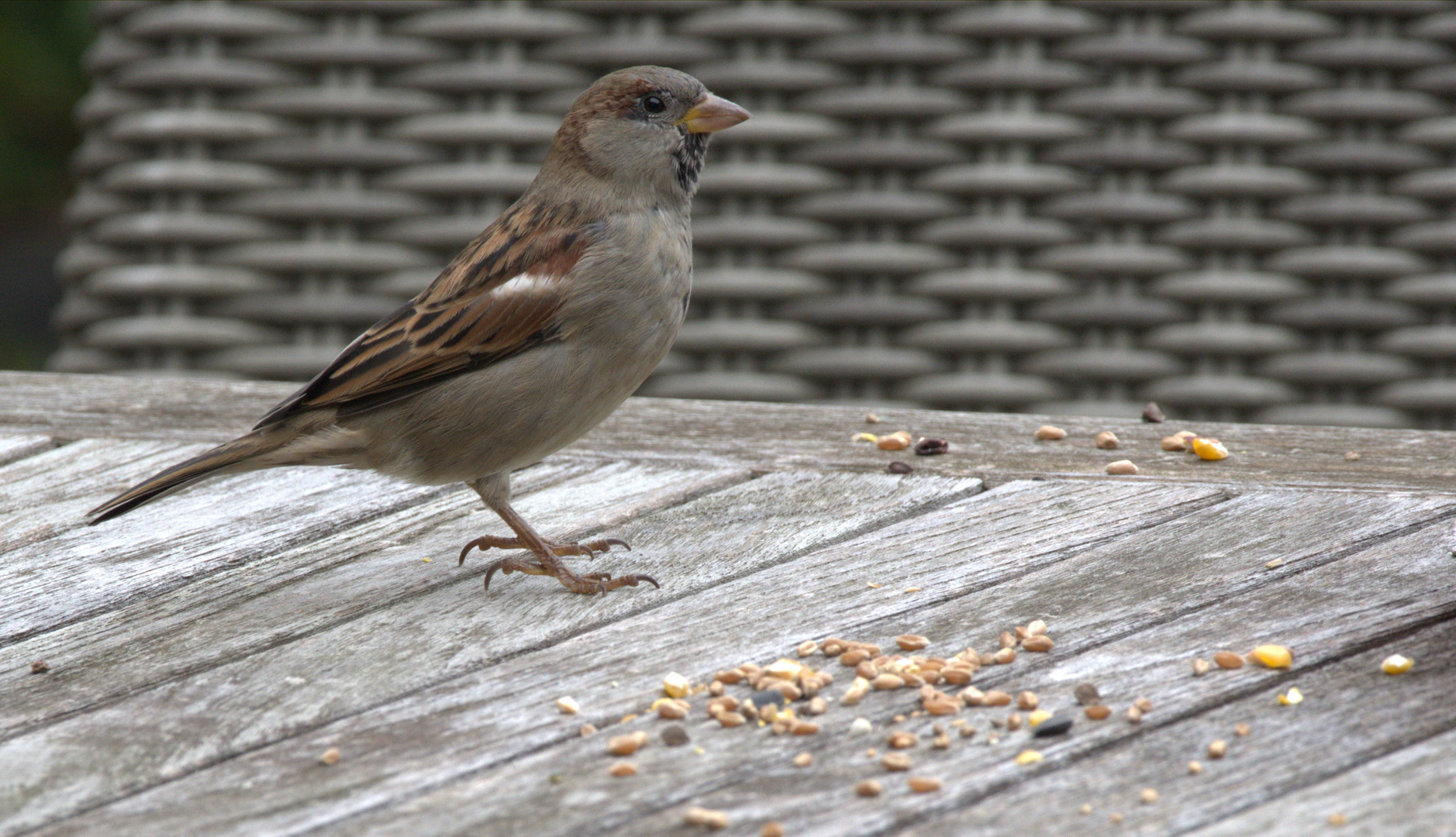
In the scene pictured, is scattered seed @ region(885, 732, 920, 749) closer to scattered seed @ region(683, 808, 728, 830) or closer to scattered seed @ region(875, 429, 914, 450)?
scattered seed @ region(683, 808, 728, 830)

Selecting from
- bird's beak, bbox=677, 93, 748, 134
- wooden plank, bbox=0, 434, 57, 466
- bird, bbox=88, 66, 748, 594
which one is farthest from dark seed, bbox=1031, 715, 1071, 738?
wooden plank, bbox=0, 434, 57, 466

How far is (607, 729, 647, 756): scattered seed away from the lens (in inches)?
50.6

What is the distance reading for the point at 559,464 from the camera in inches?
89.4

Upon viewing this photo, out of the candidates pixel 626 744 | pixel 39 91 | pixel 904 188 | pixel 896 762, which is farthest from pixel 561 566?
pixel 39 91

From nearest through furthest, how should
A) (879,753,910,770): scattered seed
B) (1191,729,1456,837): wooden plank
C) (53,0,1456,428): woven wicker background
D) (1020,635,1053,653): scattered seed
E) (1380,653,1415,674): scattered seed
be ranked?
(1191,729,1456,837): wooden plank
(879,753,910,770): scattered seed
(1380,653,1415,674): scattered seed
(1020,635,1053,653): scattered seed
(53,0,1456,428): woven wicker background

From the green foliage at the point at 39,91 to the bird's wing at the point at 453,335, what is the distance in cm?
501

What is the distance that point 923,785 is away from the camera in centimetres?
121

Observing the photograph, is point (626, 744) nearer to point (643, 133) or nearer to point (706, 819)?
point (706, 819)

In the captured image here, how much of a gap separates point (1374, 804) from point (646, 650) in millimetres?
668

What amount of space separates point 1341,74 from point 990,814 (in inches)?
96.9

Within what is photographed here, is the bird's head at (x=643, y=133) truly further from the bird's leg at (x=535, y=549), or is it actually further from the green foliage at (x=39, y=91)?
the green foliage at (x=39, y=91)

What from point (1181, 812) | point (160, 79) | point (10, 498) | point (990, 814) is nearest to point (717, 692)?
point (990, 814)

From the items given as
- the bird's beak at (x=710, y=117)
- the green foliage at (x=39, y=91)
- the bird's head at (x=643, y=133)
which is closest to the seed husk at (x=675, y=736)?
the bird's head at (x=643, y=133)

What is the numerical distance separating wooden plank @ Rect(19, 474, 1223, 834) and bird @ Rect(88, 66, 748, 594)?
196 mm
